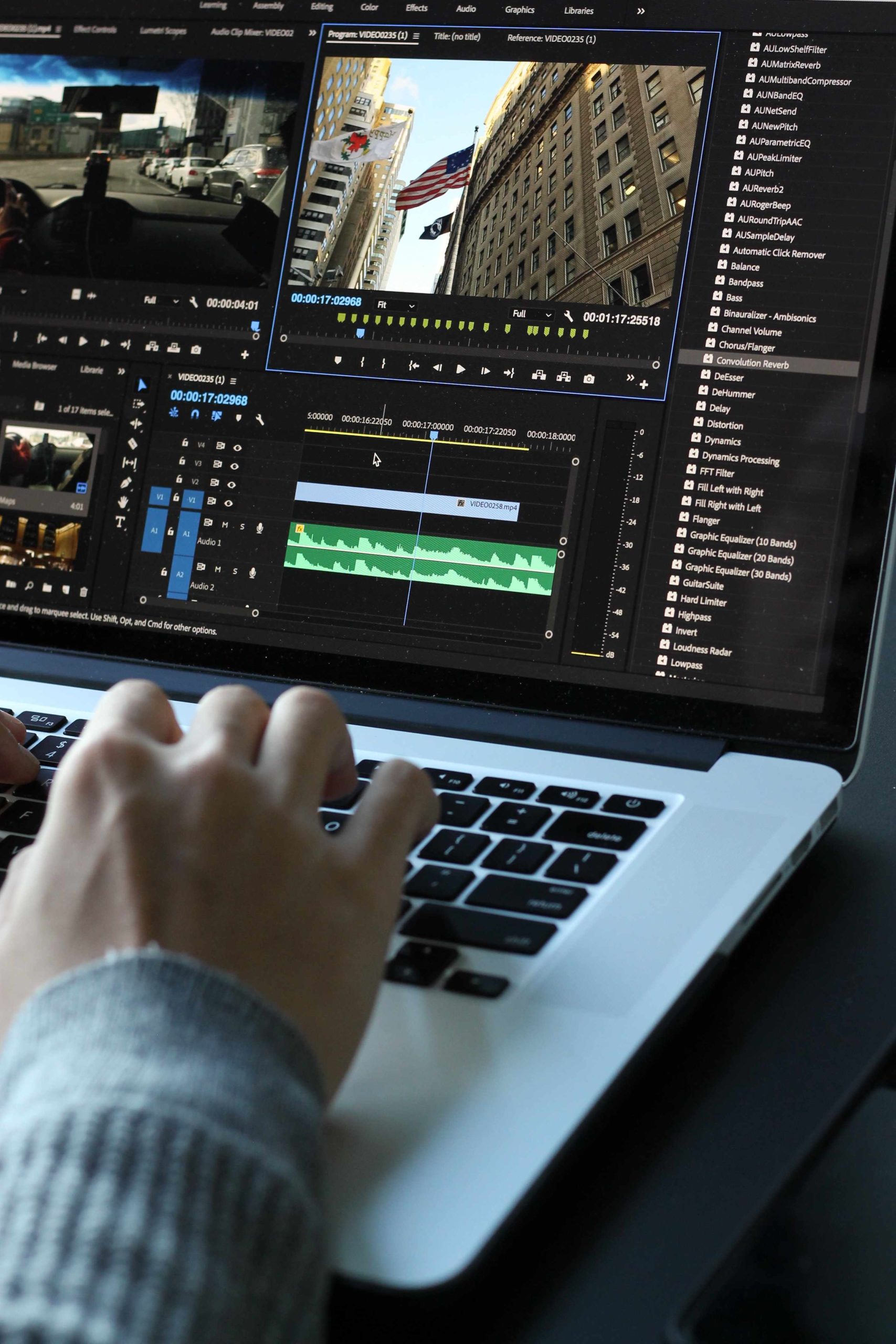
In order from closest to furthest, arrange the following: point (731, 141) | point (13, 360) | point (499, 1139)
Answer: point (499, 1139) → point (731, 141) → point (13, 360)

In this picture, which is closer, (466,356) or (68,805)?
(68,805)

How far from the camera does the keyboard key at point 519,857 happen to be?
0.55 meters

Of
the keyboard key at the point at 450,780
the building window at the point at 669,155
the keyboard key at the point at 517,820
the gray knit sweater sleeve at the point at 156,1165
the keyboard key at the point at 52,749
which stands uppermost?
the building window at the point at 669,155

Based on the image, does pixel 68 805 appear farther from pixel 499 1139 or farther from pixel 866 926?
pixel 866 926

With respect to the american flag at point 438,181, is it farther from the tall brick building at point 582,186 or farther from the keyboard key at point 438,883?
the keyboard key at point 438,883

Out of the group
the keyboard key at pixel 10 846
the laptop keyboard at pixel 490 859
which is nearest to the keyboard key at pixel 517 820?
the laptop keyboard at pixel 490 859

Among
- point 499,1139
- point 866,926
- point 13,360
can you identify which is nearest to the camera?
point 499,1139

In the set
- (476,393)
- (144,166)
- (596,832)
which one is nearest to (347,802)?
(596,832)

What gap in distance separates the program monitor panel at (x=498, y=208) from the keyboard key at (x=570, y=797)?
10.0 inches

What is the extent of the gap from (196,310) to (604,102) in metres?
0.30

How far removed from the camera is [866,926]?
559 millimetres

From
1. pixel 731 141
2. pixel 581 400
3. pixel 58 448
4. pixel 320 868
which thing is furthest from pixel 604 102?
pixel 320 868

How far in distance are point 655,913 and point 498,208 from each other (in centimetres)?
46

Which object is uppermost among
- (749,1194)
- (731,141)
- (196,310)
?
(731,141)
